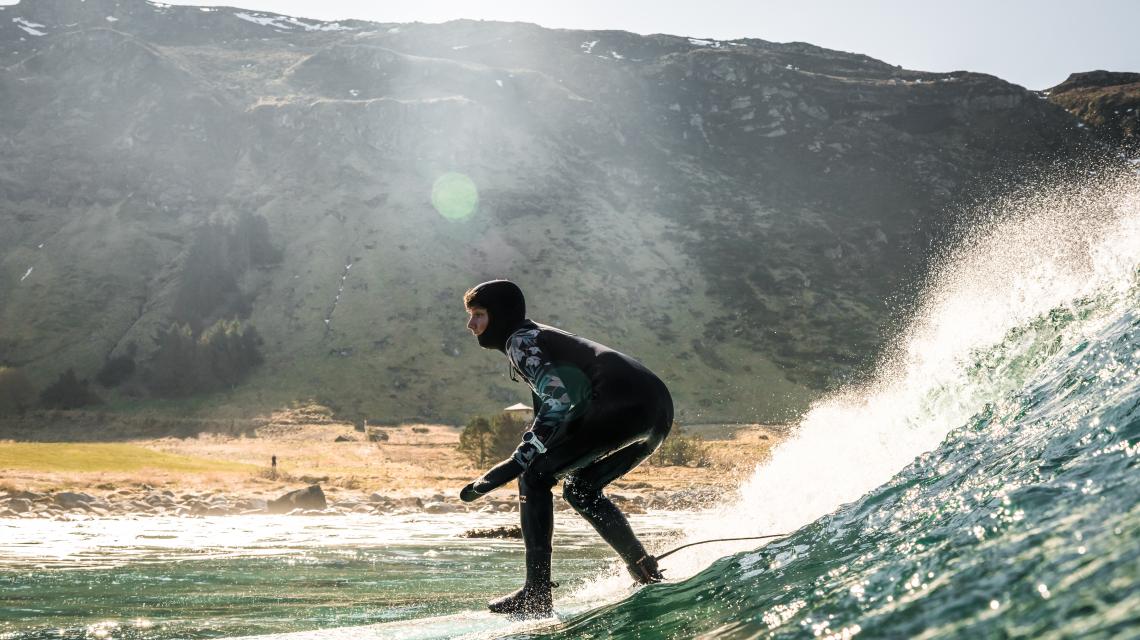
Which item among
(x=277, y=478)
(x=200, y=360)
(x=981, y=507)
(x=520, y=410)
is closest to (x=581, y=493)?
(x=981, y=507)

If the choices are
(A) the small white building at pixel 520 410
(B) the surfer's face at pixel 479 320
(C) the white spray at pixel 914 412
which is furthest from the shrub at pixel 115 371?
(B) the surfer's face at pixel 479 320

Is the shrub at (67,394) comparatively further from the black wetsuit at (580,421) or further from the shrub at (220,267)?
the black wetsuit at (580,421)

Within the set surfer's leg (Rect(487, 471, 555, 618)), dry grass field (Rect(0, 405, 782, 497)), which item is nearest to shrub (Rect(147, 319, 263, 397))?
dry grass field (Rect(0, 405, 782, 497))

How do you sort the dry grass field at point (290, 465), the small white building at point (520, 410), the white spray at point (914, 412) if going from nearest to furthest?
1. the white spray at point (914, 412)
2. the dry grass field at point (290, 465)
3. the small white building at point (520, 410)

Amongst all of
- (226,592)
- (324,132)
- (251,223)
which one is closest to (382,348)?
(251,223)

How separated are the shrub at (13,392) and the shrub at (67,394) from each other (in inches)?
226

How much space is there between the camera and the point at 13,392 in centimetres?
7806

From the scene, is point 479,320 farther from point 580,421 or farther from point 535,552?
point 535,552

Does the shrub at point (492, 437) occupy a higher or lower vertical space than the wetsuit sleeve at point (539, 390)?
lower

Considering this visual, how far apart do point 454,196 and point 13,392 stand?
74.9 metres

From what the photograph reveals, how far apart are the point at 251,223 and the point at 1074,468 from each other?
12853 cm

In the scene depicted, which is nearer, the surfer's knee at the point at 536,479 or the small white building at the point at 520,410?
the surfer's knee at the point at 536,479

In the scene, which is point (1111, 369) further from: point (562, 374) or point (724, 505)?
point (724, 505)

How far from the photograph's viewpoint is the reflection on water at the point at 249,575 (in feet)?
22.3
